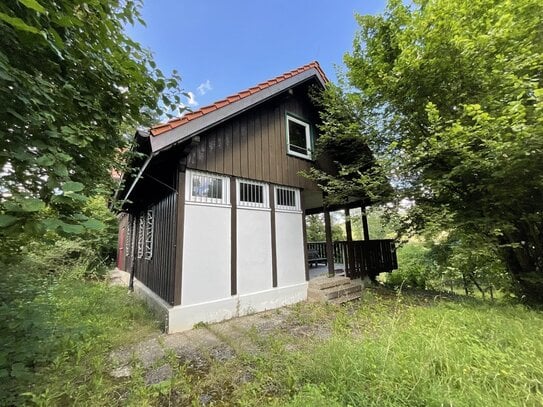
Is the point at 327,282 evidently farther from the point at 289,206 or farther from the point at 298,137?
the point at 298,137

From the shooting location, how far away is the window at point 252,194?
18.9ft

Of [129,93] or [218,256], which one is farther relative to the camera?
[218,256]

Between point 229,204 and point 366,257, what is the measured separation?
502 cm

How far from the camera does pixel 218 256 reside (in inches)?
202

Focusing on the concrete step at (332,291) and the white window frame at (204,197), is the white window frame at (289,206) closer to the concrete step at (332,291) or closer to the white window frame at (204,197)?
the white window frame at (204,197)

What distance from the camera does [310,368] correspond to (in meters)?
2.62

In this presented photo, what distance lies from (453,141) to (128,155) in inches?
207

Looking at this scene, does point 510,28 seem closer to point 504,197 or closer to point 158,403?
point 504,197

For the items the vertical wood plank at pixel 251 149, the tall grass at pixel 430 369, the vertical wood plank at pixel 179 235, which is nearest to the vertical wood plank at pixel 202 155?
the vertical wood plank at pixel 179 235

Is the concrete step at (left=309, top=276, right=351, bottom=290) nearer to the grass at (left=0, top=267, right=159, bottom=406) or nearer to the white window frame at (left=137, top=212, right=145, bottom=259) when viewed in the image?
the grass at (left=0, top=267, right=159, bottom=406)

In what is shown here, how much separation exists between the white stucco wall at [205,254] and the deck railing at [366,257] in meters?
3.96

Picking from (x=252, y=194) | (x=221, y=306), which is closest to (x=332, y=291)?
(x=221, y=306)

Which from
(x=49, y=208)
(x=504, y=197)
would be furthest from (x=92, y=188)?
(x=504, y=197)

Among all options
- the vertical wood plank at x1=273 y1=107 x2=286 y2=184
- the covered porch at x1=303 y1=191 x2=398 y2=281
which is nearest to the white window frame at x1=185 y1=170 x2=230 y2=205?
the vertical wood plank at x1=273 y1=107 x2=286 y2=184
